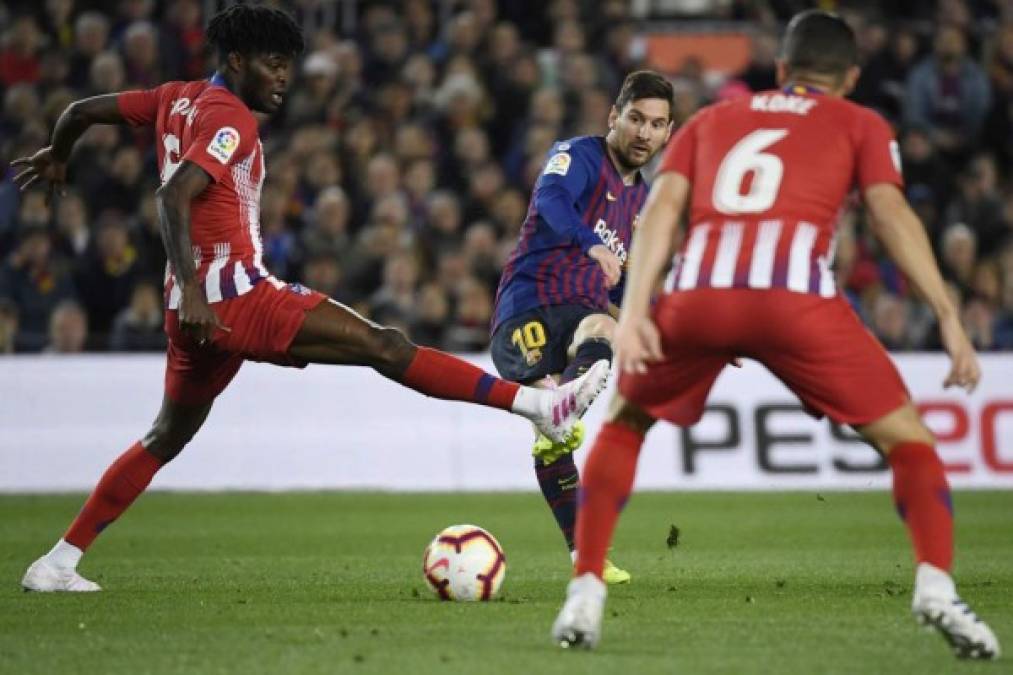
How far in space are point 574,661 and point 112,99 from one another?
13.0 feet

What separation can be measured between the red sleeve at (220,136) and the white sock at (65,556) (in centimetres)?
180

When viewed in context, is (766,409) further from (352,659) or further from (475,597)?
(352,659)

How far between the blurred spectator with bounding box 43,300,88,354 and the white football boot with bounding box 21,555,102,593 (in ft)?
24.9

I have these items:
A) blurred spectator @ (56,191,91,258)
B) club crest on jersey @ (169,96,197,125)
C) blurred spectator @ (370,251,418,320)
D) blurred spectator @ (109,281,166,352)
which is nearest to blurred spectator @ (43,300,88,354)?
blurred spectator @ (109,281,166,352)

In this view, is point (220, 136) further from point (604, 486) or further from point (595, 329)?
point (604, 486)

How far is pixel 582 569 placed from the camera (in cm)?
604

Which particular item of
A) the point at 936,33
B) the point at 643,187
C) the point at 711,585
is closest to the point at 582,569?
the point at 711,585

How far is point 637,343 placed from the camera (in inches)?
232

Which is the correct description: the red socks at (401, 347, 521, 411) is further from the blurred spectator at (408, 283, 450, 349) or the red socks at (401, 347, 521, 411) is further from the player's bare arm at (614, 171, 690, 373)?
the blurred spectator at (408, 283, 450, 349)

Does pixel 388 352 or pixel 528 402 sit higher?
pixel 388 352

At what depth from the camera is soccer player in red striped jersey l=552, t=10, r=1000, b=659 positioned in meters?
5.91

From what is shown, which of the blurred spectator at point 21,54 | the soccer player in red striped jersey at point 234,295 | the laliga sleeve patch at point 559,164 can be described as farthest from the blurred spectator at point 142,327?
the laliga sleeve patch at point 559,164

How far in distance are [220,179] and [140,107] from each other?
2.42ft

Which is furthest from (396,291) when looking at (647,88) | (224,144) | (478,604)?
(478,604)
